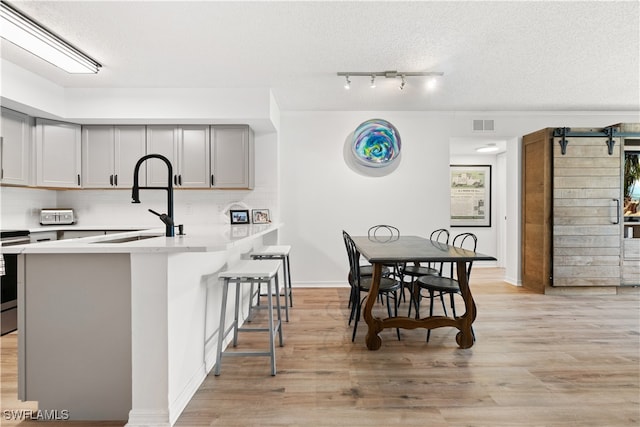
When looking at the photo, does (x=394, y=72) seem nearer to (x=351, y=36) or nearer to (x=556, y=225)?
(x=351, y=36)

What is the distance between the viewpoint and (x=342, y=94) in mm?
4000

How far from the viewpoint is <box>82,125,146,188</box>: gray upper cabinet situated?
403cm

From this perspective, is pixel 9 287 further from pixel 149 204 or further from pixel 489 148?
pixel 489 148

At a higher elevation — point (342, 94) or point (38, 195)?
point (342, 94)

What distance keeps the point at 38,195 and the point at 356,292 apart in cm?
414

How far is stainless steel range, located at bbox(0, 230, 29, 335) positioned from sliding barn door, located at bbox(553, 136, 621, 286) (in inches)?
238

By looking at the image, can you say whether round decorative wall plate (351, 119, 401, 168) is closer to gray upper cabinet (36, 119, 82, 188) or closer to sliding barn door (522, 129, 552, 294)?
sliding barn door (522, 129, 552, 294)

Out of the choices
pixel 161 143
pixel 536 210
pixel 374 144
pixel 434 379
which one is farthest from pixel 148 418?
pixel 536 210

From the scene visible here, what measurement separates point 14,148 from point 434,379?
4593 mm

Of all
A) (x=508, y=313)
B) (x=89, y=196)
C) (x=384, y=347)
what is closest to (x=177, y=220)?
(x=89, y=196)

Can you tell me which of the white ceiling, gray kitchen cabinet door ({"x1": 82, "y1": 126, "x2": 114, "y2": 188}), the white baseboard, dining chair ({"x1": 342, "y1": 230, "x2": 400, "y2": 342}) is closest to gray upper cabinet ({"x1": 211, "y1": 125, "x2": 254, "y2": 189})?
the white ceiling

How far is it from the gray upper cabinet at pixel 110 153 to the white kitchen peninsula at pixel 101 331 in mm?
2634

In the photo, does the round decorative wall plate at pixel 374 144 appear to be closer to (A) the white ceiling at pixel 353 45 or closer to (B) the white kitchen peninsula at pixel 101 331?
(A) the white ceiling at pixel 353 45

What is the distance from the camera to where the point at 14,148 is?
11.5 feet
